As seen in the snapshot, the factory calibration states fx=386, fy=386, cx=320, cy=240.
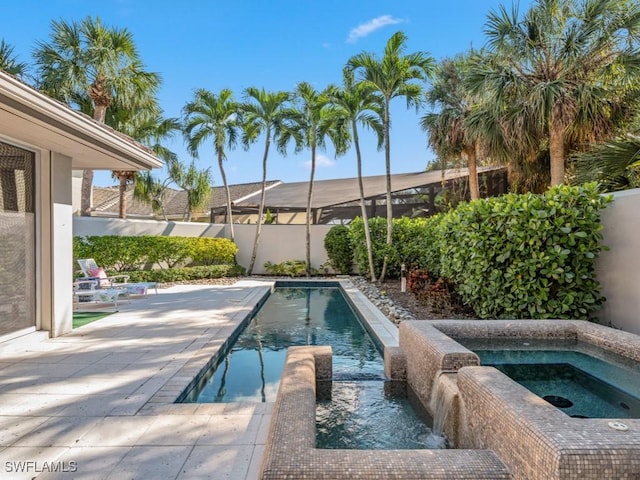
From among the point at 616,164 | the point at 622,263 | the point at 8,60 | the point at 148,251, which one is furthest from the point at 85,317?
the point at 616,164

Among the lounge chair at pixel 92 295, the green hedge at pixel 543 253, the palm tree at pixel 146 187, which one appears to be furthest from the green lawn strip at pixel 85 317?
the palm tree at pixel 146 187

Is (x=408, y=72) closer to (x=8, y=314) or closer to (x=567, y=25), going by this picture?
(x=567, y=25)

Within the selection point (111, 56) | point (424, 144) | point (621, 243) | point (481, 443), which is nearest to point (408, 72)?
point (424, 144)

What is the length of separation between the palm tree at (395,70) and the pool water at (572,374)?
9.21m

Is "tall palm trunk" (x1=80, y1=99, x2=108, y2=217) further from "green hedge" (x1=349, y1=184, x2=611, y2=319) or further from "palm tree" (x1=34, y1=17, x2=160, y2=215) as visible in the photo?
"green hedge" (x1=349, y1=184, x2=611, y2=319)

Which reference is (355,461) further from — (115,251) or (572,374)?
(115,251)

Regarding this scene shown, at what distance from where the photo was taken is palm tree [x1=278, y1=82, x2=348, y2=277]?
579 inches

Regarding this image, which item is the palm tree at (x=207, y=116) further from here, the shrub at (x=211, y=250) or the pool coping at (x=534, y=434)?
the pool coping at (x=534, y=434)

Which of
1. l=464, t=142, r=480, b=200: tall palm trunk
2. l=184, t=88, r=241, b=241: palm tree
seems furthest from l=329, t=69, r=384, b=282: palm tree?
l=184, t=88, r=241, b=241: palm tree

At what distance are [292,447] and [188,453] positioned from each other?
127 cm

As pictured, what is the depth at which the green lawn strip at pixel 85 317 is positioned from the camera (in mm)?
7453

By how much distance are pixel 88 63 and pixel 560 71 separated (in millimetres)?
13935

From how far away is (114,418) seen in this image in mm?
3502

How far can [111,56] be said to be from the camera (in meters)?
12.6
